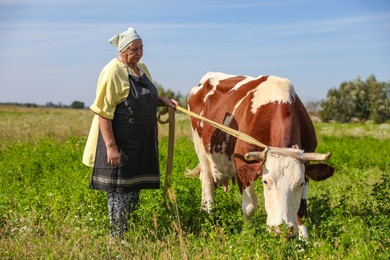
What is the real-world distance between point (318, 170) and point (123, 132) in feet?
6.71

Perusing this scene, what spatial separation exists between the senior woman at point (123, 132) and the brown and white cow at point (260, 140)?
3.07 feet

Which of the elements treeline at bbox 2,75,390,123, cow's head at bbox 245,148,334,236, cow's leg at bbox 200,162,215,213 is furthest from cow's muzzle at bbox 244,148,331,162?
treeline at bbox 2,75,390,123

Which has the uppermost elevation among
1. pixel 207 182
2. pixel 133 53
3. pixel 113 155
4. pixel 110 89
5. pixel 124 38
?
pixel 124 38

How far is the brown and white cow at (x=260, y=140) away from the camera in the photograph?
16.8 ft

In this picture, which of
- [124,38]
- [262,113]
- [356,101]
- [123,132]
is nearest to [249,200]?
[262,113]

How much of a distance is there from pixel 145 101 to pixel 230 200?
2.18 m

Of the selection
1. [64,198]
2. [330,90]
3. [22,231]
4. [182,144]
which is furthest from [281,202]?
[330,90]

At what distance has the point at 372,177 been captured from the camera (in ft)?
35.4

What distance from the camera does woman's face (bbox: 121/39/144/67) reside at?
566cm

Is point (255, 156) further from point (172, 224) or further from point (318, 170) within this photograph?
point (172, 224)

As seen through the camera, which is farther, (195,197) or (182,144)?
(182,144)

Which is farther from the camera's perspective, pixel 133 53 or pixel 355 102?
pixel 355 102

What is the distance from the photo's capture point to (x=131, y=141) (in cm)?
582

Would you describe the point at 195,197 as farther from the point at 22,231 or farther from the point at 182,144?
the point at 182,144
